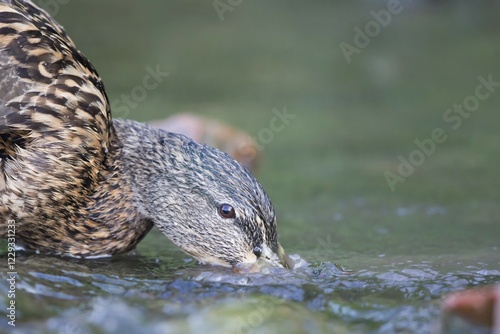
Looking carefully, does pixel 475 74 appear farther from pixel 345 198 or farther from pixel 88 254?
pixel 88 254

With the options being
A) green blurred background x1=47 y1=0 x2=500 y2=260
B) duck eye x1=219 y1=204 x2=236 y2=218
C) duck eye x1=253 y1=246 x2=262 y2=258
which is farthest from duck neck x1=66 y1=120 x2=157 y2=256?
green blurred background x1=47 y1=0 x2=500 y2=260

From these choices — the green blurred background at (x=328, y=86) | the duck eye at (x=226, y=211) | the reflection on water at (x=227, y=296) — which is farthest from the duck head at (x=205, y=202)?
the green blurred background at (x=328, y=86)

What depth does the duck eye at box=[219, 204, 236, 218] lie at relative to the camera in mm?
5422

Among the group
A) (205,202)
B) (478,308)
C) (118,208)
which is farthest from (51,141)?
(478,308)

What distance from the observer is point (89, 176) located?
5.64m

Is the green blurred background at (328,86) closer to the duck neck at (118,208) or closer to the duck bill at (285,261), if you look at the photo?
the duck bill at (285,261)

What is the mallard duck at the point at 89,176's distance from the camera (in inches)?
211

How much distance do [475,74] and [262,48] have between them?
370 cm

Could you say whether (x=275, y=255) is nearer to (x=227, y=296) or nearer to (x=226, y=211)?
(x=226, y=211)

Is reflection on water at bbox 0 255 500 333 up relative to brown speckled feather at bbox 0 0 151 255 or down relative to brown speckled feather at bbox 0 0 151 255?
down

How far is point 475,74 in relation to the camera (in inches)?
518

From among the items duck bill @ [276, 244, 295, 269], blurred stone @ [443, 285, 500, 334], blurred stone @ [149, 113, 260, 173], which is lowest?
blurred stone @ [443, 285, 500, 334]

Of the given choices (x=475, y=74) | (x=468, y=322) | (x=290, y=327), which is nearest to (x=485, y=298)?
(x=468, y=322)

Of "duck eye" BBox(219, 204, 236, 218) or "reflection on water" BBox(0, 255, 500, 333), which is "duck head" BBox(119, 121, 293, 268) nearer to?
"duck eye" BBox(219, 204, 236, 218)
